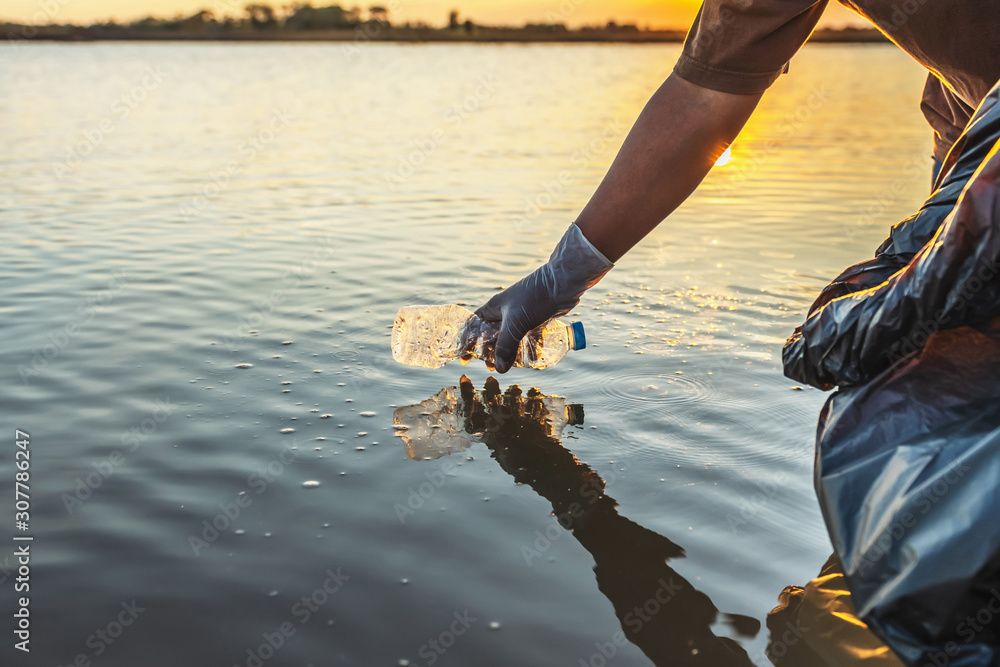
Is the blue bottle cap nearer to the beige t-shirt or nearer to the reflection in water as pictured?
the reflection in water

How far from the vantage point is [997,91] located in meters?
1.45

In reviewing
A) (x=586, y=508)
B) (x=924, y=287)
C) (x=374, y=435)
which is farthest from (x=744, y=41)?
(x=374, y=435)

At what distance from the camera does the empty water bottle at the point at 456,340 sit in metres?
3.00

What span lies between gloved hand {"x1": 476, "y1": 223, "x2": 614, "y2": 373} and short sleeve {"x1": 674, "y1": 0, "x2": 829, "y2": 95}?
0.57 meters

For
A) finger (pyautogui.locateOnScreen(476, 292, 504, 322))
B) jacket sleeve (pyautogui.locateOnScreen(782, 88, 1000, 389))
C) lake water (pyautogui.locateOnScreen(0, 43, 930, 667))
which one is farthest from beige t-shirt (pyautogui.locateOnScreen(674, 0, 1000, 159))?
lake water (pyautogui.locateOnScreen(0, 43, 930, 667))

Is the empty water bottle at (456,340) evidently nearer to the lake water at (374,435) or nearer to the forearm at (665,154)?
the lake water at (374,435)

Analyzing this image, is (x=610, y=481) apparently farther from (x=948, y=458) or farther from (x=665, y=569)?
(x=948, y=458)

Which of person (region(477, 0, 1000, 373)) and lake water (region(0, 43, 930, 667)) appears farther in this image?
person (region(477, 0, 1000, 373))

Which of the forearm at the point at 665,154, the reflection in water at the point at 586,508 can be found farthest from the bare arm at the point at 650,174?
the reflection in water at the point at 586,508

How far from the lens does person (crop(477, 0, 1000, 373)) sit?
186 cm

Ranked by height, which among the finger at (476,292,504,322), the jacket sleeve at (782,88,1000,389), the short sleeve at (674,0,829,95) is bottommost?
the finger at (476,292,504,322)

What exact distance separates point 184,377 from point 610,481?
1.72m

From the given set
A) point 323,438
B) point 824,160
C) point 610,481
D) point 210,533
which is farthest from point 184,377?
point 824,160

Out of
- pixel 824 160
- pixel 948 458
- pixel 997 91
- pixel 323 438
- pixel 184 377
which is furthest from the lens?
pixel 824 160
